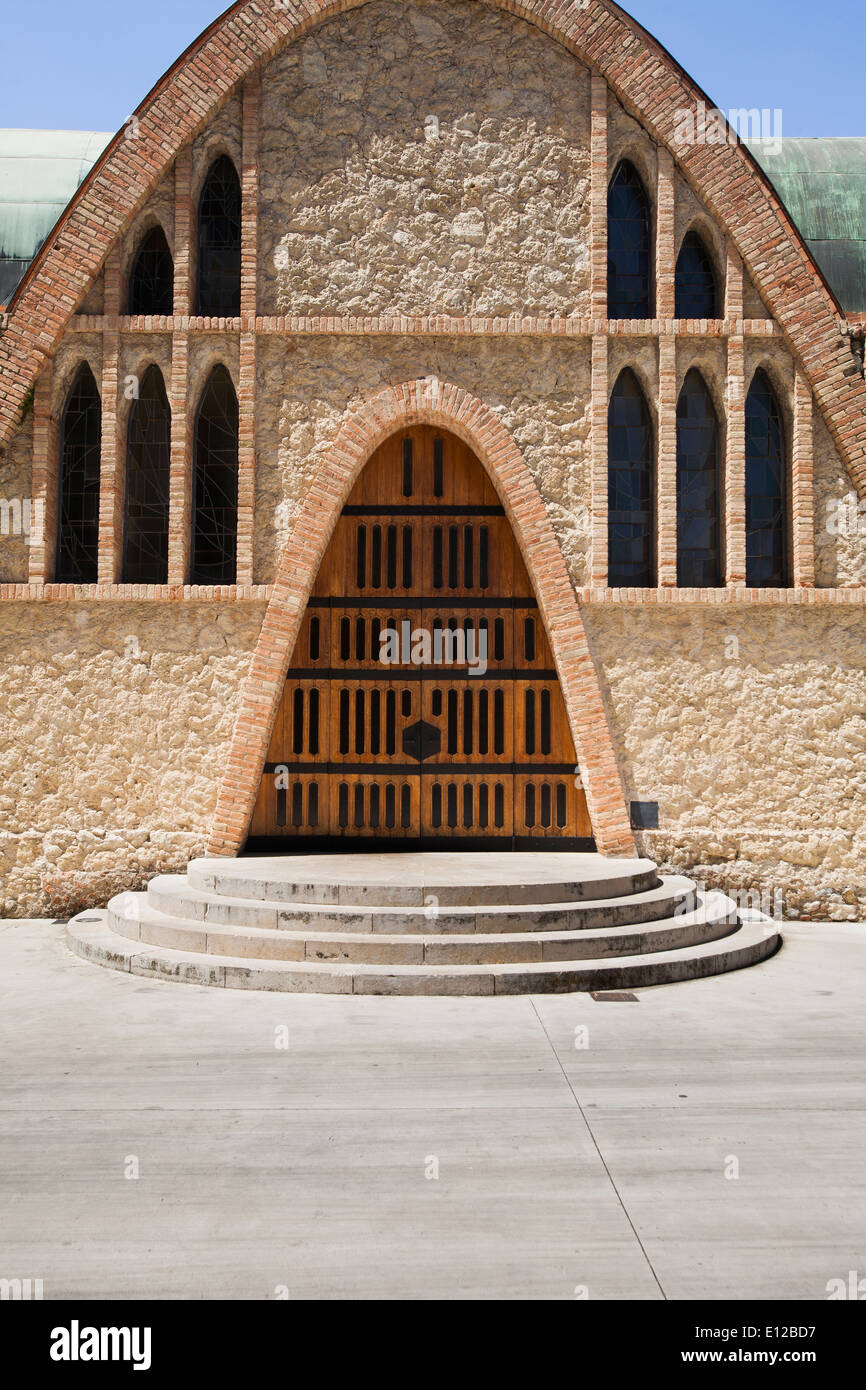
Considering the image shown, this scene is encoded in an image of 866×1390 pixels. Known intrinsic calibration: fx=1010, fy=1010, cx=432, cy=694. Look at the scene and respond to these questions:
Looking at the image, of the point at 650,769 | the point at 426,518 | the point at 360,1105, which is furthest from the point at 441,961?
the point at 426,518

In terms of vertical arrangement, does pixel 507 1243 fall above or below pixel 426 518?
below

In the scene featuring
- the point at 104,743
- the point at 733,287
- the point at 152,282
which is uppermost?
the point at 152,282

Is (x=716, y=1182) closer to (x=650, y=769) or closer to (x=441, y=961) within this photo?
(x=441, y=961)

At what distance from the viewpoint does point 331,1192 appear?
3922mm

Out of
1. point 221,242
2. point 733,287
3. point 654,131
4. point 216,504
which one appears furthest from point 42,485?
point 733,287

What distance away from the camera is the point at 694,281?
1014 cm

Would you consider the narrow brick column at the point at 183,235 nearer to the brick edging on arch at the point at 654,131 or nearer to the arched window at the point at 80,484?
the brick edging on arch at the point at 654,131

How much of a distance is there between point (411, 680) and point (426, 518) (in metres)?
1.67

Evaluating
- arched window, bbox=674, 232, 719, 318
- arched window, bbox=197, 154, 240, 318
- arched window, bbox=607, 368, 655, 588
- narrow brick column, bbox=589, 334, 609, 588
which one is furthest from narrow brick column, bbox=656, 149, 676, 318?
arched window, bbox=197, 154, 240, 318

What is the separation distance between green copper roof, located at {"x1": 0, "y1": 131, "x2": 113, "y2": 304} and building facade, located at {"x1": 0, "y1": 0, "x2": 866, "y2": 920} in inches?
91.0

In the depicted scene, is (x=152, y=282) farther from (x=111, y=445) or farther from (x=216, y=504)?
(x=216, y=504)

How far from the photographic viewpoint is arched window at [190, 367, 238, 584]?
32.7 feet

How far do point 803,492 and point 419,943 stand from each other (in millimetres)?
5745

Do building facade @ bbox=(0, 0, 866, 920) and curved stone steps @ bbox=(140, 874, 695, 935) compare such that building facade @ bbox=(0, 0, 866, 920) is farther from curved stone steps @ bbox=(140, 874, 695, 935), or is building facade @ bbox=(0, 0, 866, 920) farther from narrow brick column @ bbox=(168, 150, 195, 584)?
curved stone steps @ bbox=(140, 874, 695, 935)
